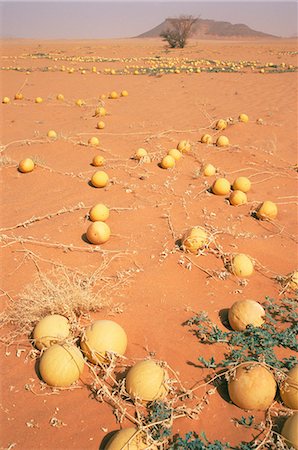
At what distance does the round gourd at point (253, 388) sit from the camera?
2.69 m

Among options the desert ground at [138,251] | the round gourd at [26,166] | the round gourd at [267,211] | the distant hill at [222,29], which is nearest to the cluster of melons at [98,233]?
the desert ground at [138,251]

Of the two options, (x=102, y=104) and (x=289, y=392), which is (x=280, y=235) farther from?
(x=102, y=104)

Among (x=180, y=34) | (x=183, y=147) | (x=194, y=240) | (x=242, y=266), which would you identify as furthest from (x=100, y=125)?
(x=180, y=34)

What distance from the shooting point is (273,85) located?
16031mm

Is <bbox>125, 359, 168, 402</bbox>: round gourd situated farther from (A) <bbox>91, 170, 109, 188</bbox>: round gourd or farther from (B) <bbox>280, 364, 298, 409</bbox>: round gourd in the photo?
(A) <bbox>91, 170, 109, 188</bbox>: round gourd

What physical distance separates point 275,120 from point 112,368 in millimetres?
9290

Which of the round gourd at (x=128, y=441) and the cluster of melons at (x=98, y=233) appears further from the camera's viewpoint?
the cluster of melons at (x=98, y=233)

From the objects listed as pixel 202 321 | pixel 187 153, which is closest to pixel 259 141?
pixel 187 153

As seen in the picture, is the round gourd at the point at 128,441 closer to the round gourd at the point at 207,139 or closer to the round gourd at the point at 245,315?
the round gourd at the point at 245,315

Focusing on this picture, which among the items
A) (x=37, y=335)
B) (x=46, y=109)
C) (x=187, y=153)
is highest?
(x=46, y=109)

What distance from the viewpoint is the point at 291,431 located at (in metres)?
2.43

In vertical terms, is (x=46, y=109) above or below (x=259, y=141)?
above

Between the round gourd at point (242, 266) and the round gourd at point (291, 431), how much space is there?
185cm

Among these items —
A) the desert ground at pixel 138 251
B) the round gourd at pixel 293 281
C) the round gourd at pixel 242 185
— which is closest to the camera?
the desert ground at pixel 138 251
